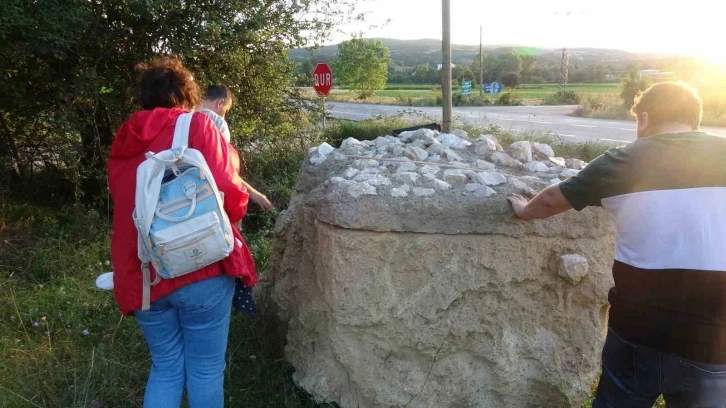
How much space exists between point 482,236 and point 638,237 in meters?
0.85

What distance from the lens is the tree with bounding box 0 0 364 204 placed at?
5.13 meters

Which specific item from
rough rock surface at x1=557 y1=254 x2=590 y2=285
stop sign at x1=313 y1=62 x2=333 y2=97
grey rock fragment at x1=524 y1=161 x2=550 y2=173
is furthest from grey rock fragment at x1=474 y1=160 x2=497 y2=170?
stop sign at x1=313 y1=62 x2=333 y2=97

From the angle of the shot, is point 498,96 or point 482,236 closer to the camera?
point 482,236

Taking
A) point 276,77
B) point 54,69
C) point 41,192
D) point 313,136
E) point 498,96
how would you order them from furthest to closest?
point 498,96 → point 313,136 → point 276,77 → point 41,192 → point 54,69

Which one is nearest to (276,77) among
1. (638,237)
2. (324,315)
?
(324,315)

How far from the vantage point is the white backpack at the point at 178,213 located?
7.04 feet

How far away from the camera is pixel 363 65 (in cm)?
2797

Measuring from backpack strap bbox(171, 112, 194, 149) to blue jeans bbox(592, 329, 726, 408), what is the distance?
1883mm

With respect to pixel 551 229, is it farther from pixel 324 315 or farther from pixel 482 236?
pixel 324 315

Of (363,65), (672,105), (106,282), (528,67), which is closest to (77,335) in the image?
(106,282)

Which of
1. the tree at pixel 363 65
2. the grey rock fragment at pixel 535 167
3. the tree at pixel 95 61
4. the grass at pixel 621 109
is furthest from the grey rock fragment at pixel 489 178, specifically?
the tree at pixel 363 65

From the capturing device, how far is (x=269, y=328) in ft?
12.2

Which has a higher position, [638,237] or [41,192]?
[638,237]

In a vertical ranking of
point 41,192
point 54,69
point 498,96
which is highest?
point 54,69
